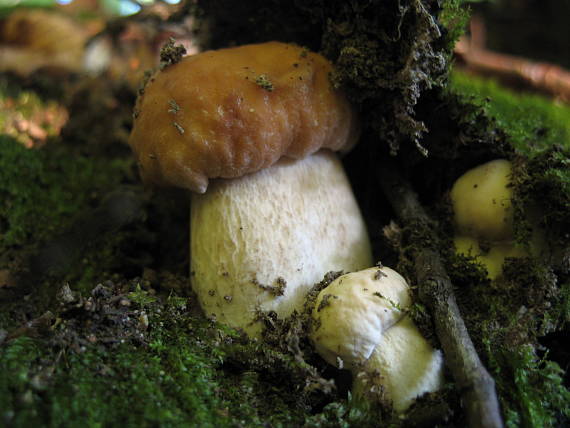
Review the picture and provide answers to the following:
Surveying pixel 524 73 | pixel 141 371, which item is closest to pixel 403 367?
pixel 141 371

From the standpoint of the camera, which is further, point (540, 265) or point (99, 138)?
point (99, 138)

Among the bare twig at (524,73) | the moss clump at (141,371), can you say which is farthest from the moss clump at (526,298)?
the bare twig at (524,73)

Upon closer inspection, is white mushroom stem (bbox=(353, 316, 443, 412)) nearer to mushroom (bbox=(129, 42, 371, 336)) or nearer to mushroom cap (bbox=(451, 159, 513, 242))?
mushroom (bbox=(129, 42, 371, 336))

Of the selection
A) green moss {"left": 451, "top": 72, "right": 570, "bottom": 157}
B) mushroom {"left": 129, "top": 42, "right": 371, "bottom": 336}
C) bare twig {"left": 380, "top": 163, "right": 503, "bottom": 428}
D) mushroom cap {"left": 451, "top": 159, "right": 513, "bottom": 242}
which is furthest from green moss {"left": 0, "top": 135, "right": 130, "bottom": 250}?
green moss {"left": 451, "top": 72, "right": 570, "bottom": 157}

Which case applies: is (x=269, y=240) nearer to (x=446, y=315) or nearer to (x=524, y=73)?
(x=446, y=315)

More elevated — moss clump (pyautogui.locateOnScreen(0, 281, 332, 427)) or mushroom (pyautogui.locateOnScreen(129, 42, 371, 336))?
mushroom (pyautogui.locateOnScreen(129, 42, 371, 336))

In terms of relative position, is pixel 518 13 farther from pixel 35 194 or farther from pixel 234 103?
pixel 35 194

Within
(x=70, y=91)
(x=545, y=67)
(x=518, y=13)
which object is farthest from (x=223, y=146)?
(x=518, y=13)

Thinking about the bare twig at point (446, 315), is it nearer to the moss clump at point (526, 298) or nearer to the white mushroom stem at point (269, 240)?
the moss clump at point (526, 298)
